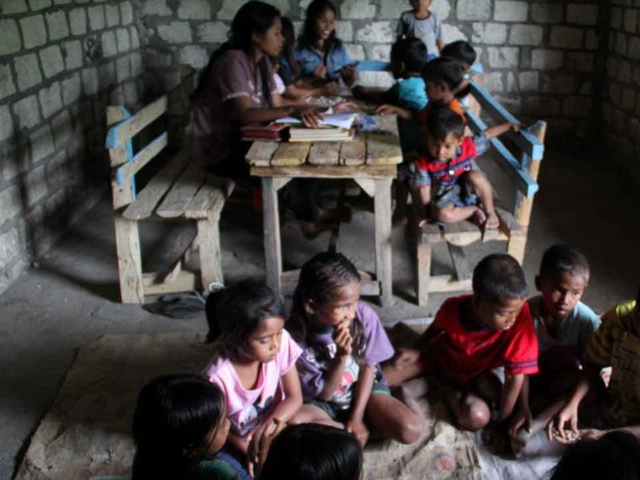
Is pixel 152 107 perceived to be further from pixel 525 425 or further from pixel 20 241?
pixel 525 425

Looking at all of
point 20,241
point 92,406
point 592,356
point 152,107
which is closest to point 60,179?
point 20,241

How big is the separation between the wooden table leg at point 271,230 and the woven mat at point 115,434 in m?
0.59

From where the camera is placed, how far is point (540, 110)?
6680 mm

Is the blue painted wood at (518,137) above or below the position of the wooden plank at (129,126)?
below

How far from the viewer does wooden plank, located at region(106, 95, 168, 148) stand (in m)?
3.34

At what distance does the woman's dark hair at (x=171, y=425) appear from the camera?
155cm

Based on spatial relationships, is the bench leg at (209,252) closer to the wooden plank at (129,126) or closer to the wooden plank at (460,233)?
the wooden plank at (129,126)

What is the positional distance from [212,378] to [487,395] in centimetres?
110

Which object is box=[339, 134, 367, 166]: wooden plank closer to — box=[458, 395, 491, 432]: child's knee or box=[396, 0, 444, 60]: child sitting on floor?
box=[458, 395, 491, 432]: child's knee

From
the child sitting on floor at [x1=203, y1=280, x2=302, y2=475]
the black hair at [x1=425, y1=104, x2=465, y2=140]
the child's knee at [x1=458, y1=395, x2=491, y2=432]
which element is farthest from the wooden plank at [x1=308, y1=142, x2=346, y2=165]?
the child's knee at [x1=458, y1=395, x2=491, y2=432]

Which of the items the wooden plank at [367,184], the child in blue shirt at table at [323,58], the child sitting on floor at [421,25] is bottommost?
the wooden plank at [367,184]

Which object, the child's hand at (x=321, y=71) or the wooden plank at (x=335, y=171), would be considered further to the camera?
the child's hand at (x=321, y=71)

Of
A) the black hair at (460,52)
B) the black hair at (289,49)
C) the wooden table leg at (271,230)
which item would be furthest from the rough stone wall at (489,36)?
the wooden table leg at (271,230)

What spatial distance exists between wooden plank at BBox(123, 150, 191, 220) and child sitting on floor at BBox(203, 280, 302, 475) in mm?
1241
